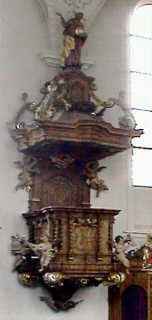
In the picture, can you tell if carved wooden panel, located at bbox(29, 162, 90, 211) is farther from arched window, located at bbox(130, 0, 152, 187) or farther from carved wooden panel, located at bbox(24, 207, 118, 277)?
arched window, located at bbox(130, 0, 152, 187)

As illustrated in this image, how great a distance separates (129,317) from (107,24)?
13.8 ft

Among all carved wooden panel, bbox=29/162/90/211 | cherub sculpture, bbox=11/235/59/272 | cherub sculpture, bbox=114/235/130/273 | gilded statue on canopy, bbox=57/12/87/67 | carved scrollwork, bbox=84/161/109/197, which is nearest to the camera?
cherub sculpture, bbox=11/235/59/272

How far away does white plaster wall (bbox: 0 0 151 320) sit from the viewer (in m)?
9.83

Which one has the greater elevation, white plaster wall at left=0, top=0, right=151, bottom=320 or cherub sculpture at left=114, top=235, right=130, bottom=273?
white plaster wall at left=0, top=0, right=151, bottom=320

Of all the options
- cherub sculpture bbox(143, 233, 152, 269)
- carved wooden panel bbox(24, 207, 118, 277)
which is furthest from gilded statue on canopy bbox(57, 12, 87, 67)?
cherub sculpture bbox(143, 233, 152, 269)

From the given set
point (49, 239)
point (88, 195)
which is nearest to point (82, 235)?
point (49, 239)

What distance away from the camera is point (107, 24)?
11164 mm

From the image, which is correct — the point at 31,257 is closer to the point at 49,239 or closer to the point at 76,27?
the point at 49,239

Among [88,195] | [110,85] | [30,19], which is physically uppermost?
[30,19]

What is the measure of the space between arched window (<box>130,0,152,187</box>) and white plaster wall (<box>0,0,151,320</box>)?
258mm

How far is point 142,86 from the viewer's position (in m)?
11.4

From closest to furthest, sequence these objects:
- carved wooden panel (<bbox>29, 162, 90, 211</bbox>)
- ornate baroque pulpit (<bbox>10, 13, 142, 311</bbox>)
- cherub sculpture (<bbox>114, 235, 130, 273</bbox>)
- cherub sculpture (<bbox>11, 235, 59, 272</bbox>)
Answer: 1. cherub sculpture (<bbox>11, 235, 59, 272</bbox>)
2. ornate baroque pulpit (<bbox>10, 13, 142, 311</bbox>)
3. cherub sculpture (<bbox>114, 235, 130, 273</bbox>)
4. carved wooden panel (<bbox>29, 162, 90, 211</bbox>)

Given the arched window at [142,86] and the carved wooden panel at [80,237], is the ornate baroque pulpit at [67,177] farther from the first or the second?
the arched window at [142,86]

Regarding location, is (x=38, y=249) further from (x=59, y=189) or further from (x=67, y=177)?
(x=67, y=177)
